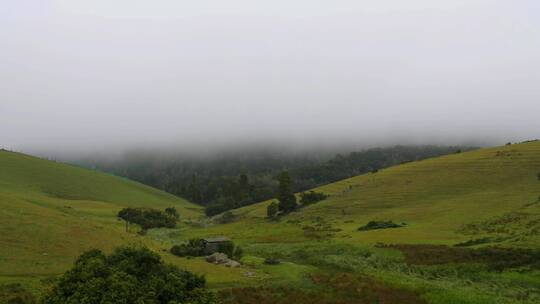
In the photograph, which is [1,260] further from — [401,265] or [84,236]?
[401,265]

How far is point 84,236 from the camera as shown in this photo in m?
50.3

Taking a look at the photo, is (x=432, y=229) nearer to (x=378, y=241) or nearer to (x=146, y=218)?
(x=378, y=241)

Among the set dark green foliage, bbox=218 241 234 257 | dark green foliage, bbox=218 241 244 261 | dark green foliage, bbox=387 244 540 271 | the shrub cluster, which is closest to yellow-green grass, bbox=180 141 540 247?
dark green foliage, bbox=387 244 540 271

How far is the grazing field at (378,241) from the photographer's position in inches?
1479

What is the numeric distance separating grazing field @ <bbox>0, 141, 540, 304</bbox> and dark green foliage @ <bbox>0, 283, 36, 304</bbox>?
1134mm

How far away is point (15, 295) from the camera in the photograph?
97.5ft

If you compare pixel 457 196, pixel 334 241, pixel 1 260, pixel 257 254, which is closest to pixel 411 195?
pixel 457 196

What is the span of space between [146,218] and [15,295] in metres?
78.4

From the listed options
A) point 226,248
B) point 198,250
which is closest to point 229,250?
point 226,248

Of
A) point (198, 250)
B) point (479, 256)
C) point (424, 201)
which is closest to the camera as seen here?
point (479, 256)

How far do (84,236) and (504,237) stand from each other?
48.5m

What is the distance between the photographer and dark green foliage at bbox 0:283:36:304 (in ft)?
93.4

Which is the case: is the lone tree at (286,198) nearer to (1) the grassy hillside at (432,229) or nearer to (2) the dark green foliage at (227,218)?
(1) the grassy hillside at (432,229)

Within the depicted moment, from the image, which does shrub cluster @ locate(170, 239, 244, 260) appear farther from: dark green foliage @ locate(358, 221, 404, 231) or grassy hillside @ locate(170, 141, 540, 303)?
dark green foliage @ locate(358, 221, 404, 231)
